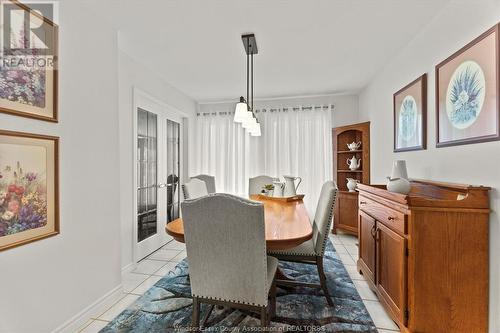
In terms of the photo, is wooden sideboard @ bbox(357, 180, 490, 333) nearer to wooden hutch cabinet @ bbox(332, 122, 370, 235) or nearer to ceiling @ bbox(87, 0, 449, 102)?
ceiling @ bbox(87, 0, 449, 102)

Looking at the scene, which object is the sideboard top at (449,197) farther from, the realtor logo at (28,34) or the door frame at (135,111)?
the door frame at (135,111)

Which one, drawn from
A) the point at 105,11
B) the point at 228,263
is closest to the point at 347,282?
the point at 228,263

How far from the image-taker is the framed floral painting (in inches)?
54.6

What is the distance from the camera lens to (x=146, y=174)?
333cm

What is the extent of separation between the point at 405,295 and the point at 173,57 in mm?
3151

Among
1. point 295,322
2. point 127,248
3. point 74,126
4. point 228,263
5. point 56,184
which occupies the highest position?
point 74,126

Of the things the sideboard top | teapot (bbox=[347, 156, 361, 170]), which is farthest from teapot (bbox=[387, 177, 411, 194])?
teapot (bbox=[347, 156, 361, 170])

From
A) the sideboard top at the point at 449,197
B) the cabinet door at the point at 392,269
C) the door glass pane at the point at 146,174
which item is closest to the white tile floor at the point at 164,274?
the cabinet door at the point at 392,269

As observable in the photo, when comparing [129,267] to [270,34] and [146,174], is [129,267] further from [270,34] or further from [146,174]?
[270,34]

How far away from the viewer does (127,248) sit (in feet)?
9.16

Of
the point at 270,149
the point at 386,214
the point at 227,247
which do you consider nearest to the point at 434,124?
the point at 386,214

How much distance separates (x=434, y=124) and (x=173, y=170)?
353 centimetres

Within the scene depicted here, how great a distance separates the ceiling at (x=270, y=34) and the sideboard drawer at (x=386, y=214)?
1620 mm

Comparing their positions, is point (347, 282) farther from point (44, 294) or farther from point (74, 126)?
point (74, 126)
